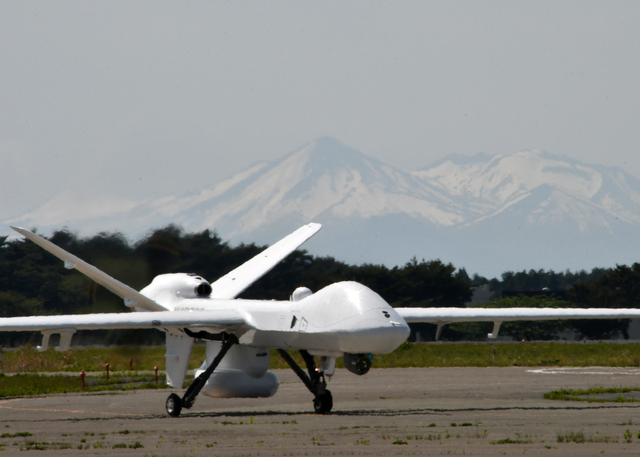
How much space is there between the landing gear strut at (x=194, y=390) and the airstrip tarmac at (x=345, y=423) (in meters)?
0.55

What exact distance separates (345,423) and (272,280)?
74892 mm

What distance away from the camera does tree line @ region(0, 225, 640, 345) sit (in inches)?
1508

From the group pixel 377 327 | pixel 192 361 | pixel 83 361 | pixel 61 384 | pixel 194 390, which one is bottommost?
pixel 61 384

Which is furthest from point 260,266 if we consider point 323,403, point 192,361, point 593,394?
point 192,361

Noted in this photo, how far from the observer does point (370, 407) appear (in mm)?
26406

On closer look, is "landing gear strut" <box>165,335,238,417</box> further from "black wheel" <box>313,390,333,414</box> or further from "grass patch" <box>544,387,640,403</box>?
"grass patch" <box>544,387,640,403</box>


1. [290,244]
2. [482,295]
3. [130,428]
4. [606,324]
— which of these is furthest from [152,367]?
[482,295]

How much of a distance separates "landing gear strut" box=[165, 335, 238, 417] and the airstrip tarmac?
55 centimetres

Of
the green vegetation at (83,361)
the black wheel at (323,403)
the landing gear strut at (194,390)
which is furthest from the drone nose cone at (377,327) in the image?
the green vegetation at (83,361)

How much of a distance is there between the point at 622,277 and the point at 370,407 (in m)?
93.6

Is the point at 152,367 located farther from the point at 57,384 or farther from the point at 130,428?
the point at 130,428

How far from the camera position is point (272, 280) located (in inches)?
3762

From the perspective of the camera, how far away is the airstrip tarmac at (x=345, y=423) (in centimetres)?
1605

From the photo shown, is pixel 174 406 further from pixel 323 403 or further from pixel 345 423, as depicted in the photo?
pixel 345 423
